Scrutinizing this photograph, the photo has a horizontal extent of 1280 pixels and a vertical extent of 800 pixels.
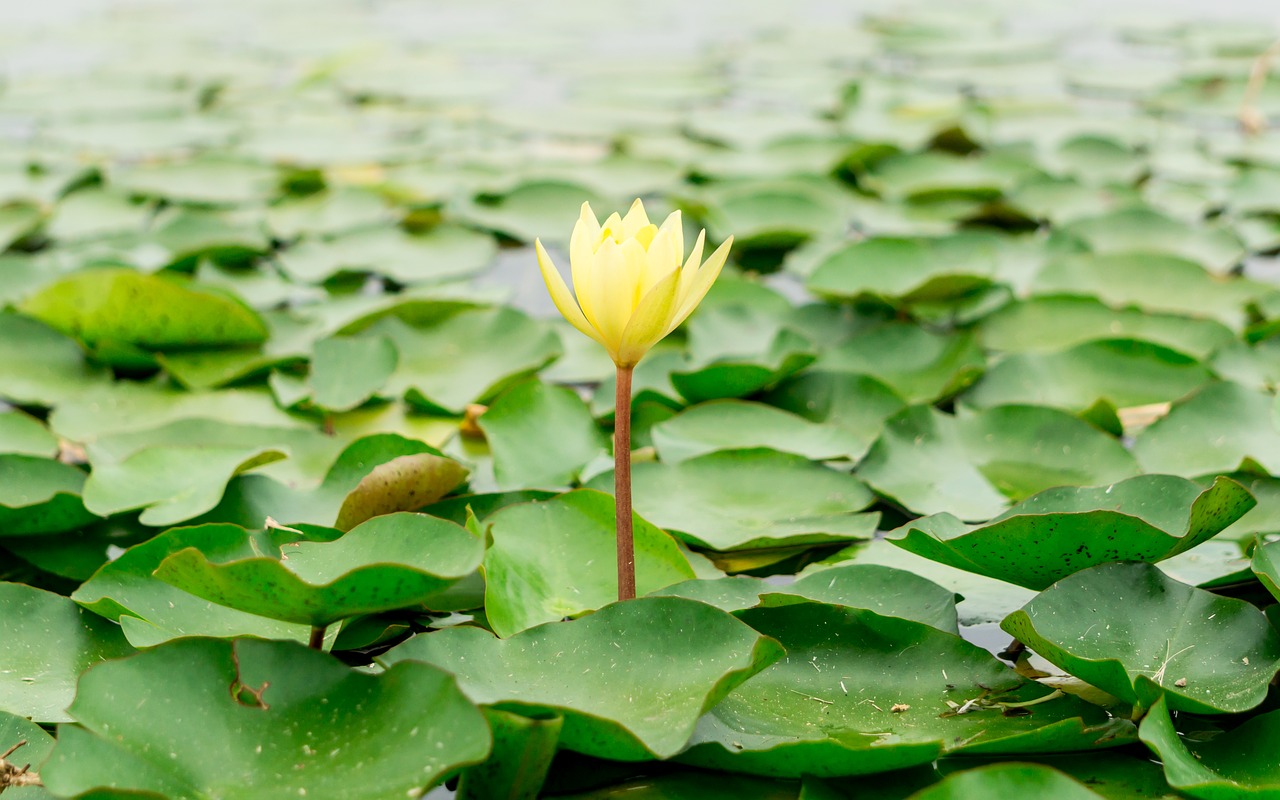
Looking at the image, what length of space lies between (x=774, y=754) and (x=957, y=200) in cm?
179

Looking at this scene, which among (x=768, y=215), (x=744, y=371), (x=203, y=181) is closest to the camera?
(x=744, y=371)

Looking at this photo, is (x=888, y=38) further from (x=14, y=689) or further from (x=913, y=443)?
(x=14, y=689)

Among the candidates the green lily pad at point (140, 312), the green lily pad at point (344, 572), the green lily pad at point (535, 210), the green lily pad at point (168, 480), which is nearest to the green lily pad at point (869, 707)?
the green lily pad at point (344, 572)

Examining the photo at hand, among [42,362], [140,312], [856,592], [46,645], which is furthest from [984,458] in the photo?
[42,362]

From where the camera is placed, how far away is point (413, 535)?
856mm

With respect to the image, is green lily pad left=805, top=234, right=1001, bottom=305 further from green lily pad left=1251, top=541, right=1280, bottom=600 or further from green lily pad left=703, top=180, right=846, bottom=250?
green lily pad left=1251, top=541, right=1280, bottom=600

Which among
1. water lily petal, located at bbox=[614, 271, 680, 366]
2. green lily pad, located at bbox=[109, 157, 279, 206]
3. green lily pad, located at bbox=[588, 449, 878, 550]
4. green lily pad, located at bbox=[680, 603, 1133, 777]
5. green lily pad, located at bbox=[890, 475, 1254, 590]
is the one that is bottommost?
green lily pad, located at bbox=[588, 449, 878, 550]

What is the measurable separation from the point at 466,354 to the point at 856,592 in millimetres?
786

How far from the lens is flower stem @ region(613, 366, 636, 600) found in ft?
2.79

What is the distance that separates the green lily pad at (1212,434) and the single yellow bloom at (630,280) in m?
0.69

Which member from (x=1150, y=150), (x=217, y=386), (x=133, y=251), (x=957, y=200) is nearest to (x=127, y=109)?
(x=133, y=251)

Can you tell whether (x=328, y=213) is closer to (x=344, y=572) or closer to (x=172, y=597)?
(x=172, y=597)

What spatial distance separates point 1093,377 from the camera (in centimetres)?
148

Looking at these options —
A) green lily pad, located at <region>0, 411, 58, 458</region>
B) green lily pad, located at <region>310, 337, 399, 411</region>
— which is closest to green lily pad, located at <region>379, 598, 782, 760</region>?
green lily pad, located at <region>310, 337, 399, 411</region>
